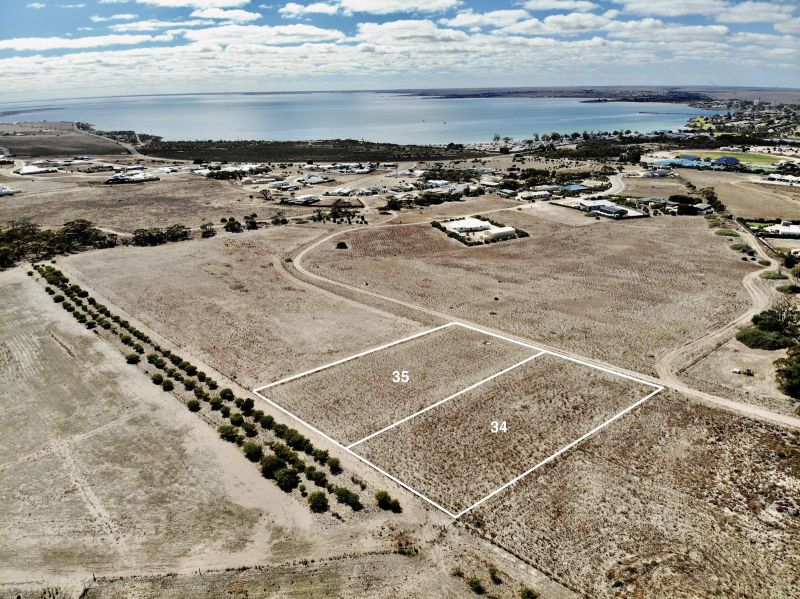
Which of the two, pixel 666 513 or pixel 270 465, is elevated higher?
pixel 270 465

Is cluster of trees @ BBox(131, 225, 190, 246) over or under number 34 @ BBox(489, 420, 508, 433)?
over

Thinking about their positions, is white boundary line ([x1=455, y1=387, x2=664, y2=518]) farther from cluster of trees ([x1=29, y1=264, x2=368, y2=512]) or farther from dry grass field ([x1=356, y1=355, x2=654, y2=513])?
cluster of trees ([x1=29, y1=264, x2=368, y2=512])

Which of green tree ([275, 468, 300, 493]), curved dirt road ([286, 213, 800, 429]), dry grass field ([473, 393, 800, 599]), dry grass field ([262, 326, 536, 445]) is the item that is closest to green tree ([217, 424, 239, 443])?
dry grass field ([262, 326, 536, 445])

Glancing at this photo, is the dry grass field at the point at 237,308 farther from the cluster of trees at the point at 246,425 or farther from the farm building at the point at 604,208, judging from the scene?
the farm building at the point at 604,208

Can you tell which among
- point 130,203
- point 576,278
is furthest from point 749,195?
point 130,203

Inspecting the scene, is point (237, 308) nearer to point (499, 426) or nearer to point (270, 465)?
point (270, 465)

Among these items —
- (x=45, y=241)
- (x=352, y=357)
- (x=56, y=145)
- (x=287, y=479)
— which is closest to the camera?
(x=287, y=479)

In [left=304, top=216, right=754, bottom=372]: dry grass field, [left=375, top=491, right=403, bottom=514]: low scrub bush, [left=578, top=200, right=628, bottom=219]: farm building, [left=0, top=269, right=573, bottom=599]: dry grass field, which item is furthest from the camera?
[left=578, top=200, right=628, bottom=219]: farm building
